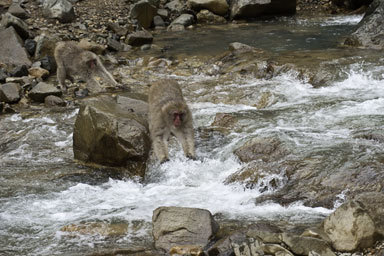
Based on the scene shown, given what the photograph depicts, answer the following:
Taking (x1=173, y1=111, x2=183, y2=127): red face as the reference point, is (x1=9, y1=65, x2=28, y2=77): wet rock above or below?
below

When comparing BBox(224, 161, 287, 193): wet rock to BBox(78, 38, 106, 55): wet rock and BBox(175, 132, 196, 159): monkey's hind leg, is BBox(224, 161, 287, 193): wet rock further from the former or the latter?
BBox(78, 38, 106, 55): wet rock

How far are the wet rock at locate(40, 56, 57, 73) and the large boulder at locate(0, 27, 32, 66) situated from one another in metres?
0.41

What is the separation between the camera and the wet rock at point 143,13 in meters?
18.8

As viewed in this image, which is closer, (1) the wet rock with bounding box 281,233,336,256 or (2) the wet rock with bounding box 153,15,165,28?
(1) the wet rock with bounding box 281,233,336,256

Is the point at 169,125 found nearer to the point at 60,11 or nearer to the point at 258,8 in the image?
the point at 60,11

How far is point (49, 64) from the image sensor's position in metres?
13.9

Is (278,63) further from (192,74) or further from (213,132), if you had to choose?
(213,132)

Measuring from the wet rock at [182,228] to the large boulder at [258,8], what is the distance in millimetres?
15081

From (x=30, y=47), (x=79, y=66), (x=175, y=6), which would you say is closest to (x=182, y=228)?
(x=79, y=66)

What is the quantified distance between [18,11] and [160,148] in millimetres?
11694

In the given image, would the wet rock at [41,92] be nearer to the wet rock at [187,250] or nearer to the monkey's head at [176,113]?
the monkey's head at [176,113]

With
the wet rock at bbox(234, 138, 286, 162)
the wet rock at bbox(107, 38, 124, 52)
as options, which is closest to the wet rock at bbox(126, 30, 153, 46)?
the wet rock at bbox(107, 38, 124, 52)

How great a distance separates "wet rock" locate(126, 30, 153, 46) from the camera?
16344mm

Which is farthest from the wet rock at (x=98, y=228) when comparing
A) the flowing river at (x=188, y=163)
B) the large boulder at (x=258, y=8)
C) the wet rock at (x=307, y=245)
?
the large boulder at (x=258, y=8)
